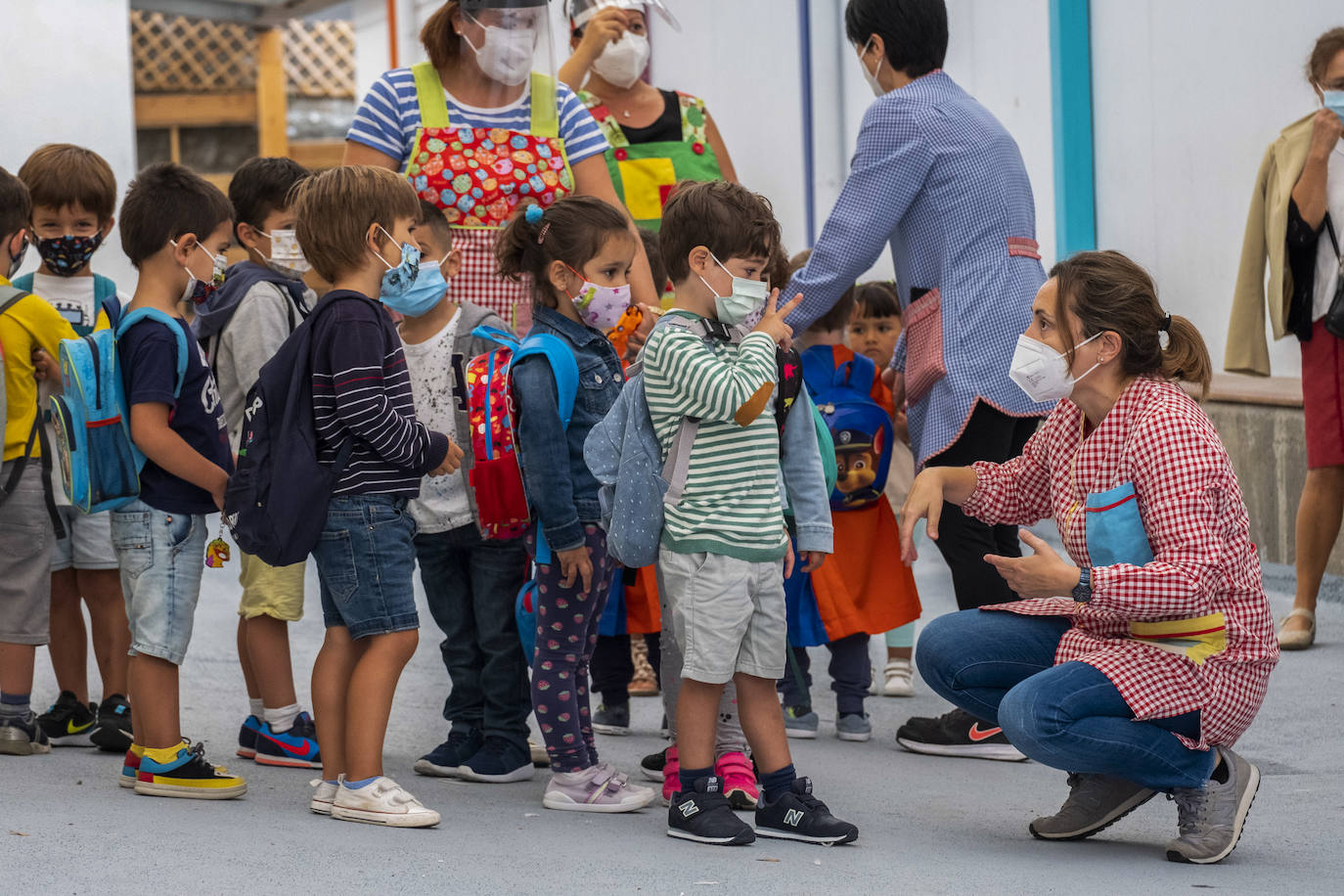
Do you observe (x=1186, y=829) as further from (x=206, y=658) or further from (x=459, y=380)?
(x=206, y=658)

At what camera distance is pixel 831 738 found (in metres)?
3.65

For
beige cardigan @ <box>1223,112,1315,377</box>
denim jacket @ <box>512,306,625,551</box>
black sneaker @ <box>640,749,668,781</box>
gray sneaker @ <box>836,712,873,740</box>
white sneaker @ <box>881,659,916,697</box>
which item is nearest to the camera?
denim jacket @ <box>512,306,625,551</box>

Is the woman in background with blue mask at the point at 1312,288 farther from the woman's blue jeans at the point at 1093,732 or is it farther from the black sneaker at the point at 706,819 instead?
the black sneaker at the point at 706,819

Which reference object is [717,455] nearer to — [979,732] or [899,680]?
[979,732]

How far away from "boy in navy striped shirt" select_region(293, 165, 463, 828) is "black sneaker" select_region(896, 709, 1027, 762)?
1244 millimetres

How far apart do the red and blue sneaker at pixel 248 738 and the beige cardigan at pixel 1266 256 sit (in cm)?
276

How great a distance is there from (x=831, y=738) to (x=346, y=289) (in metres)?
1.59

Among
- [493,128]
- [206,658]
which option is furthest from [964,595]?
[206,658]

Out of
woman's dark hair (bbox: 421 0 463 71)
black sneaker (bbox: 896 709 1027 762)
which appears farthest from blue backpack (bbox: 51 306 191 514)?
black sneaker (bbox: 896 709 1027 762)

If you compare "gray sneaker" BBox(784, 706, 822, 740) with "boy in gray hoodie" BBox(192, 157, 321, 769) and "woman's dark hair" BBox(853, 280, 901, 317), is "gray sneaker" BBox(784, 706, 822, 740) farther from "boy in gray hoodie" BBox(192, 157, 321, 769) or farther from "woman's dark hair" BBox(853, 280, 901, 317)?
"woman's dark hair" BBox(853, 280, 901, 317)

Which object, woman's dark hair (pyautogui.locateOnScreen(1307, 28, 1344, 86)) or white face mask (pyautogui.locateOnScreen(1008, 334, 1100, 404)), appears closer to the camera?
white face mask (pyautogui.locateOnScreen(1008, 334, 1100, 404))

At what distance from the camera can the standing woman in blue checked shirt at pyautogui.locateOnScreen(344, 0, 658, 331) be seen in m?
3.38

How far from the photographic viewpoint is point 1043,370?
8.91 feet

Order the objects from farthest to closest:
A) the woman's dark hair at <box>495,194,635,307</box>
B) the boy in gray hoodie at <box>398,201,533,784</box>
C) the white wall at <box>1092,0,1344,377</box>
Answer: the white wall at <box>1092,0,1344,377</box> < the boy in gray hoodie at <box>398,201,533,784</box> < the woman's dark hair at <box>495,194,635,307</box>
